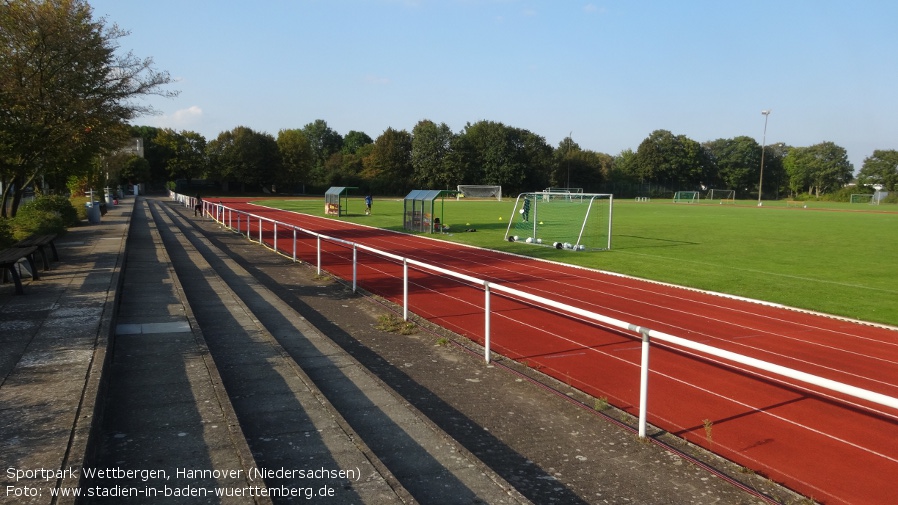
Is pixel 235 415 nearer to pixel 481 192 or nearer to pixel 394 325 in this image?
pixel 394 325

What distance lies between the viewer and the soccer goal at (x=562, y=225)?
76.9ft

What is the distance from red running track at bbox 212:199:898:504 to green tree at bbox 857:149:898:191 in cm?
10287

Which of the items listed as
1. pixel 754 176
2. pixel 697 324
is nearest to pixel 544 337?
pixel 697 324

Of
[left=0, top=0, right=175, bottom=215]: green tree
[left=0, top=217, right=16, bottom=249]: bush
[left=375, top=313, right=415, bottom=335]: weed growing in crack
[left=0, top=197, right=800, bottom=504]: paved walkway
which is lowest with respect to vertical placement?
[left=375, top=313, right=415, bottom=335]: weed growing in crack

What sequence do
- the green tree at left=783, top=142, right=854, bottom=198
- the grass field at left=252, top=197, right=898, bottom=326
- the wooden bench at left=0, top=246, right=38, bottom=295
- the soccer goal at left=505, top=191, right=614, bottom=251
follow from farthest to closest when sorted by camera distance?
the green tree at left=783, top=142, right=854, bottom=198
the soccer goal at left=505, top=191, right=614, bottom=251
the grass field at left=252, top=197, right=898, bottom=326
the wooden bench at left=0, top=246, right=38, bottom=295

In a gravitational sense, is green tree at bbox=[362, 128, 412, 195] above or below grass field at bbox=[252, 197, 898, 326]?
above

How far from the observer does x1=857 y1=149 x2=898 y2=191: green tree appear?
95250mm

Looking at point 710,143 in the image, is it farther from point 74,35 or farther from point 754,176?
point 74,35

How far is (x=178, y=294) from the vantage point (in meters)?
10.6

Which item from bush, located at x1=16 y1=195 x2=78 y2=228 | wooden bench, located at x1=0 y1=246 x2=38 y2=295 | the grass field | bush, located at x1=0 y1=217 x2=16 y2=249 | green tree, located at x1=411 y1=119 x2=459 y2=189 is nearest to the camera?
wooden bench, located at x1=0 y1=246 x2=38 y2=295

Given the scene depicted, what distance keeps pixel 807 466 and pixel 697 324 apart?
5616 millimetres

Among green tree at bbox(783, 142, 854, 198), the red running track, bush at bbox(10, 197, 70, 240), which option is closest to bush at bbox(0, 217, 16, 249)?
bush at bbox(10, 197, 70, 240)

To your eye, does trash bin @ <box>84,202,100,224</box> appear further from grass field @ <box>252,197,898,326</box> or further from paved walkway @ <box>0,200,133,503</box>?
paved walkway @ <box>0,200,133,503</box>

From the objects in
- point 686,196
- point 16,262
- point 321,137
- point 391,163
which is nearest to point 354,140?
point 321,137
